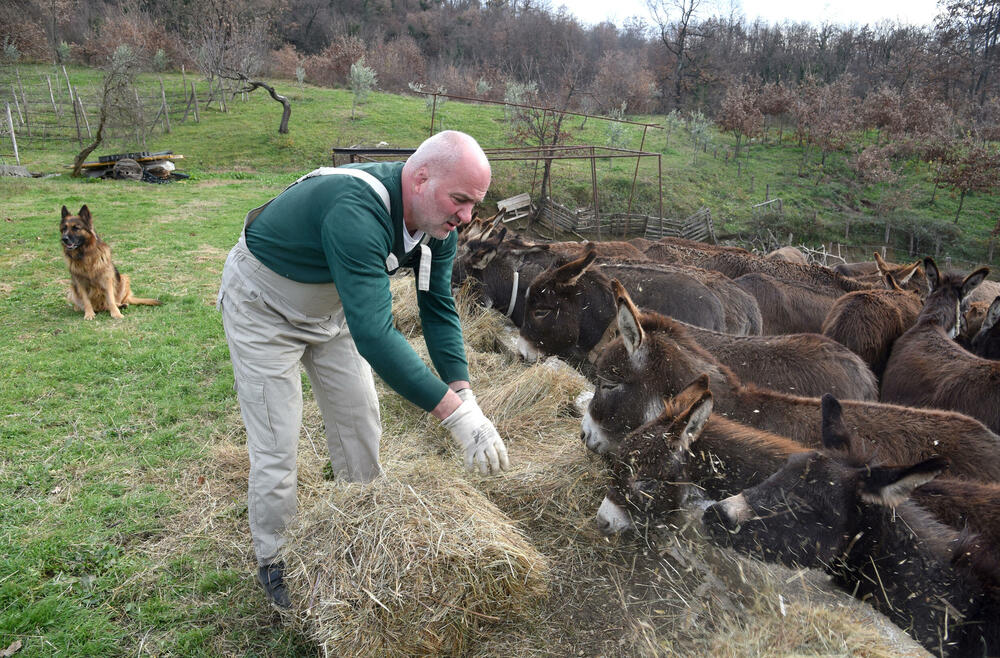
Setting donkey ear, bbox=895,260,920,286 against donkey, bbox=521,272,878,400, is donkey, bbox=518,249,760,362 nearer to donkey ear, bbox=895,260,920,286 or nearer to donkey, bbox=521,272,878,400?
donkey, bbox=521,272,878,400

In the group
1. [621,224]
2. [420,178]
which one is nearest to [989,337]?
[420,178]

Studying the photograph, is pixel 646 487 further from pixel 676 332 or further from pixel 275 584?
pixel 275 584

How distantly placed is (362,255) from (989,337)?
6.77 m

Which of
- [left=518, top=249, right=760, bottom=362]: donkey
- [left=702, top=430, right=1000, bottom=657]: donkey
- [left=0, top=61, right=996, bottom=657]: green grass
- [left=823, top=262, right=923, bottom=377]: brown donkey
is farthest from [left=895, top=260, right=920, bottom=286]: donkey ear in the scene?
[left=0, top=61, right=996, bottom=657]: green grass

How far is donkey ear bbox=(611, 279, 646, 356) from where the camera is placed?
3.75 metres

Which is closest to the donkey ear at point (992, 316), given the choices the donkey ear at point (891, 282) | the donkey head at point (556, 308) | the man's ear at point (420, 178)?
the donkey ear at point (891, 282)

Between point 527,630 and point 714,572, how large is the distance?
951mm

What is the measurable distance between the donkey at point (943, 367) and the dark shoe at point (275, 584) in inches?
192

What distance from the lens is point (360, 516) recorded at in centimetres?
269

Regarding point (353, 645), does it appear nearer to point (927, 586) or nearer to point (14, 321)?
point (927, 586)

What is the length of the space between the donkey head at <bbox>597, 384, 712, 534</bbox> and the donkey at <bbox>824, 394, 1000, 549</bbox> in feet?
1.89

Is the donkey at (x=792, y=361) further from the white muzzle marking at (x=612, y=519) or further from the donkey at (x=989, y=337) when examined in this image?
the donkey at (x=989, y=337)

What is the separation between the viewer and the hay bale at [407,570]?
96.3 inches

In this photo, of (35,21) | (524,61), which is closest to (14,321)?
(524,61)
